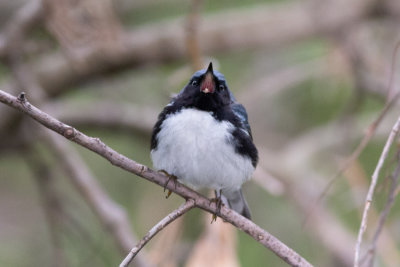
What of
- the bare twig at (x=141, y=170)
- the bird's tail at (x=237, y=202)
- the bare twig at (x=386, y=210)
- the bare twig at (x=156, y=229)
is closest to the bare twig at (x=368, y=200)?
the bare twig at (x=386, y=210)

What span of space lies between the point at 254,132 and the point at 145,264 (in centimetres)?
223

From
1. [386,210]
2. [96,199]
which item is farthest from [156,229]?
[96,199]

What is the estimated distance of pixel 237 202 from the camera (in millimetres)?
3406

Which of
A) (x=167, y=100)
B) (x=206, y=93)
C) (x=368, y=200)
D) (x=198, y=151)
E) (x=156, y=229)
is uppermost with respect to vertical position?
(x=167, y=100)

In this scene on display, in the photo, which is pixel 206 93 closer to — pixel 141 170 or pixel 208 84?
pixel 208 84

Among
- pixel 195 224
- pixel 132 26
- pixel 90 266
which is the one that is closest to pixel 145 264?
pixel 90 266

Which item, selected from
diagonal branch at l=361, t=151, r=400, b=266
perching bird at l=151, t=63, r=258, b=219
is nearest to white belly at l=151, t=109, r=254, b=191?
perching bird at l=151, t=63, r=258, b=219

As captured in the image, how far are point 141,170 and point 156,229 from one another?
0.71 ft

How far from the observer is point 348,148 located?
4.87 metres

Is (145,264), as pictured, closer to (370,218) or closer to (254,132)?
(370,218)

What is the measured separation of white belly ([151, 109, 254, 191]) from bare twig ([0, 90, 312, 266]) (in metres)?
0.41

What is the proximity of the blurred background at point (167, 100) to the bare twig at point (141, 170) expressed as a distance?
118cm

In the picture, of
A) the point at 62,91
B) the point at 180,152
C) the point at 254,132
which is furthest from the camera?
the point at 254,132

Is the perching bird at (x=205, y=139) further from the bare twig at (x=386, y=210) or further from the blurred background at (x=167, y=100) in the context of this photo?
the bare twig at (x=386, y=210)
